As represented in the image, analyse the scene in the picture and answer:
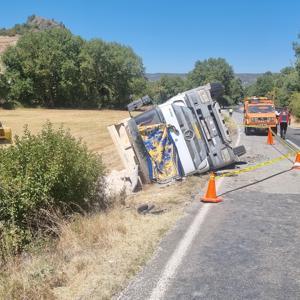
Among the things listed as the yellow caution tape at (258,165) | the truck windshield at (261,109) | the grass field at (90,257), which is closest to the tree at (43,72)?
the truck windshield at (261,109)

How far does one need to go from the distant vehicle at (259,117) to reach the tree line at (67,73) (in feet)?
139

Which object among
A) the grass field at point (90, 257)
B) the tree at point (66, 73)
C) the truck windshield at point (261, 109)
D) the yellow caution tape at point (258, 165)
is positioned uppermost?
the tree at point (66, 73)

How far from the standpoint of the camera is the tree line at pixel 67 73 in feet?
248

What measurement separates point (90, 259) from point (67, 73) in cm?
7202

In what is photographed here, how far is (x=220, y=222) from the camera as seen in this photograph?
8.38 m

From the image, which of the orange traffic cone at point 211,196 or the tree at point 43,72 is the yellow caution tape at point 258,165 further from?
the tree at point 43,72

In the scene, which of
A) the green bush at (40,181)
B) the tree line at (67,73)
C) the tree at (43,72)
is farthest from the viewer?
the tree line at (67,73)

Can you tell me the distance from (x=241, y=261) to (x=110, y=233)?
2.04 m

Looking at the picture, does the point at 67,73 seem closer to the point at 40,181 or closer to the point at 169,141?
the point at 169,141

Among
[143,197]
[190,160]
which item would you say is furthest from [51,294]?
[190,160]

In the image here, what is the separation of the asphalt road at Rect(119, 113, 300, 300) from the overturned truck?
2033 millimetres

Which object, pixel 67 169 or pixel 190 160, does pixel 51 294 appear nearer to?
pixel 67 169

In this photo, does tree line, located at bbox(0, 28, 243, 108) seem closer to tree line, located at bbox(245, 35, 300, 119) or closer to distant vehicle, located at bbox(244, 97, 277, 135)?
tree line, located at bbox(245, 35, 300, 119)

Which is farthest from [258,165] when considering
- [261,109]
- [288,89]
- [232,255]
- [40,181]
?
[288,89]
